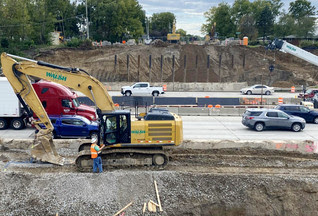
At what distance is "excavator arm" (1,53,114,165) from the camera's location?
43.0ft

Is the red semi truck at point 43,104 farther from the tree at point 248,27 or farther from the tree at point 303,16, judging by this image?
the tree at point 303,16

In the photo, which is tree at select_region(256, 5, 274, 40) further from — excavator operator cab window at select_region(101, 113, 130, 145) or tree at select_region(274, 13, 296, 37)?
excavator operator cab window at select_region(101, 113, 130, 145)

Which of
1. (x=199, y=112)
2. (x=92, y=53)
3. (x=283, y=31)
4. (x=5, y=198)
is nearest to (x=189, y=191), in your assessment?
(x=5, y=198)

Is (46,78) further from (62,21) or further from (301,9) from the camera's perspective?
(301,9)

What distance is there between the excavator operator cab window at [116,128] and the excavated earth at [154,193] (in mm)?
1254

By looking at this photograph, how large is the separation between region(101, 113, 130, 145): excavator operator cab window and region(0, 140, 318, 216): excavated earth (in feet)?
4.11

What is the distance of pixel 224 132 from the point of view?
67.6 feet

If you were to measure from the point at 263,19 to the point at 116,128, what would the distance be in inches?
2668

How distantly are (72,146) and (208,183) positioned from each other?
7.47 metres

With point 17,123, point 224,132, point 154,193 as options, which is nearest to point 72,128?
point 17,123

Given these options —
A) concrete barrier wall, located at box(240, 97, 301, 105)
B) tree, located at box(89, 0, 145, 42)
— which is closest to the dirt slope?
tree, located at box(89, 0, 145, 42)

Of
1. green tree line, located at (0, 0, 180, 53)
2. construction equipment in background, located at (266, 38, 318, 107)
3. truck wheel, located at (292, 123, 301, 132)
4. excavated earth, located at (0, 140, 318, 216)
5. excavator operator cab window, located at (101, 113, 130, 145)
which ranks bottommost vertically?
excavated earth, located at (0, 140, 318, 216)

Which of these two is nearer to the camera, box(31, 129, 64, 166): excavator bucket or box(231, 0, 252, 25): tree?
box(31, 129, 64, 166): excavator bucket

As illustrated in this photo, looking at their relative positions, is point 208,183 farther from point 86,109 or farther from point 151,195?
point 86,109
